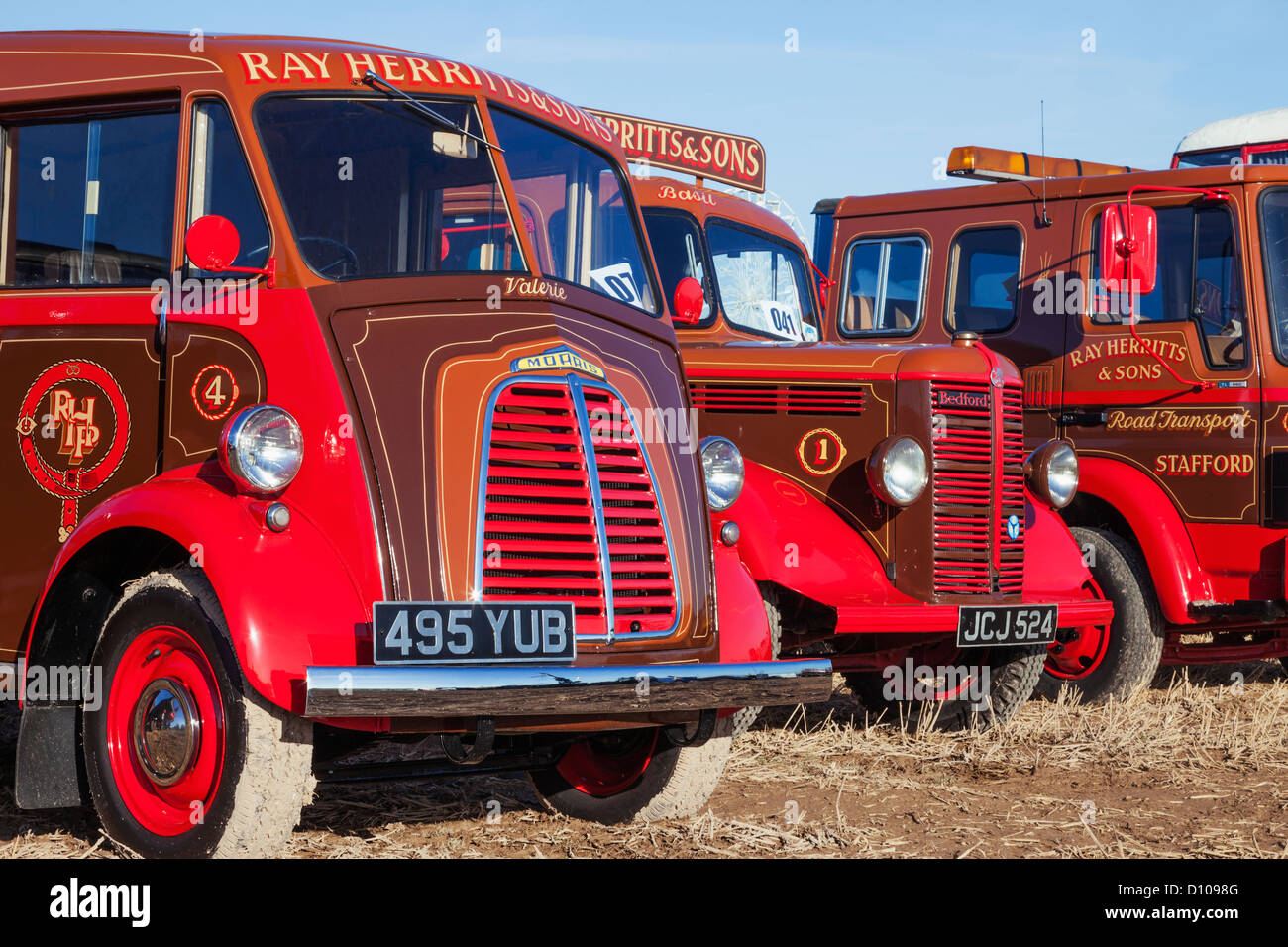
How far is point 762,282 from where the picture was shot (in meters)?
9.06

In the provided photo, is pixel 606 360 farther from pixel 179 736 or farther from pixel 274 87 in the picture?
pixel 179 736

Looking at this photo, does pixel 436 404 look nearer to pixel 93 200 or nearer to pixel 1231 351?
pixel 93 200

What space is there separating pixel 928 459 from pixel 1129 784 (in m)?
1.66

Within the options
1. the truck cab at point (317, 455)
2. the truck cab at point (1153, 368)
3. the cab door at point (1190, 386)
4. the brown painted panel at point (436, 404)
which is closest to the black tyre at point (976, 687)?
the truck cab at point (1153, 368)

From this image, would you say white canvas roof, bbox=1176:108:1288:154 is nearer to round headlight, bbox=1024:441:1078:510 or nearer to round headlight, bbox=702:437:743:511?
round headlight, bbox=1024:441:1078:510

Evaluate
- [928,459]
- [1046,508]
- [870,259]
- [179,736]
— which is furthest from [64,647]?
[870,259]

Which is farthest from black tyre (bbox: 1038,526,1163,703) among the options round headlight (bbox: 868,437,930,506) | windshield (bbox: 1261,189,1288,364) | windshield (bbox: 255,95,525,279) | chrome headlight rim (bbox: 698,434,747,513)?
windshield (bbox: 255,95,525,279)

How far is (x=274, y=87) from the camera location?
16.8 feet

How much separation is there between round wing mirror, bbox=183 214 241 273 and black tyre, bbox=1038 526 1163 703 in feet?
17.2

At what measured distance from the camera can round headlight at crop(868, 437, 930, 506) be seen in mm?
7141

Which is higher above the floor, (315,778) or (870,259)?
(870,259)

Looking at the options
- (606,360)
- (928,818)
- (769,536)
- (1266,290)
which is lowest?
(928,818)

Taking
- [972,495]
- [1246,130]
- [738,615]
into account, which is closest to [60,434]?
[738,615]

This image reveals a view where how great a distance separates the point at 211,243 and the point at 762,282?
4.74m
